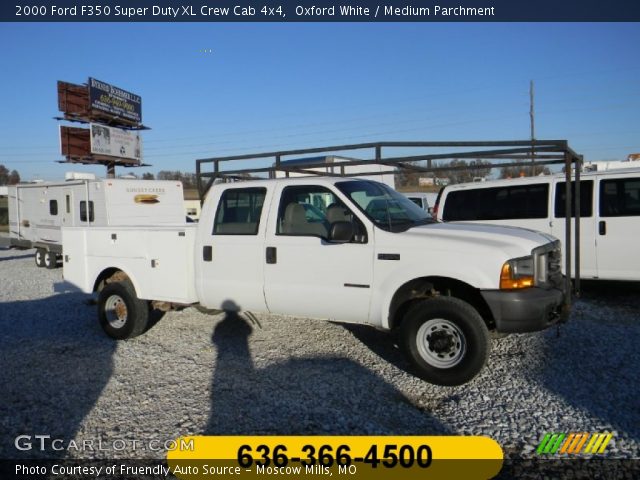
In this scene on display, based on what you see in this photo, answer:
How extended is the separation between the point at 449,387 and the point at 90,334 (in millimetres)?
4897

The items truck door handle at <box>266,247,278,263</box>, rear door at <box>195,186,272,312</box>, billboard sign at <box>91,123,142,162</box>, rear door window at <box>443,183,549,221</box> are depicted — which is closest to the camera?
truck door handle at <box>266,247,278,263</box>

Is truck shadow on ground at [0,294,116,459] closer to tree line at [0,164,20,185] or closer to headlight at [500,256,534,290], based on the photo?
headlight at [500,256,534,290]

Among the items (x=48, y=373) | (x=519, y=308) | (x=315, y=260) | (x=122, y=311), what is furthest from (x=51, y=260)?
(x=519, y=308)

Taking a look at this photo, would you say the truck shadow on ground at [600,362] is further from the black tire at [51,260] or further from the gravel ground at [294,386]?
the black tire at [51,260]

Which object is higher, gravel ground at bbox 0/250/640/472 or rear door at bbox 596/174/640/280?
rear door at bbox 596/174/640/280

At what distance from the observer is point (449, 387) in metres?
4.54

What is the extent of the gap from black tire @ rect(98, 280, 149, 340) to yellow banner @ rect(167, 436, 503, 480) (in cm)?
288

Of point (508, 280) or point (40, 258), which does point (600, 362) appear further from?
point (40, 258)

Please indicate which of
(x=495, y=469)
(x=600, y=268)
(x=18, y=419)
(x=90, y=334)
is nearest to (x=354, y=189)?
(x=495, y=469)

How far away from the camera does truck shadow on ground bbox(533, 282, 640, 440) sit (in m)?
4.02

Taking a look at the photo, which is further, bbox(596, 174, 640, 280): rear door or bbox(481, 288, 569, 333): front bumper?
bbox(596, 174, 640, 280): rear door

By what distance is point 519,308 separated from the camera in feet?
13.6

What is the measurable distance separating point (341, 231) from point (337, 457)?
1999 mm

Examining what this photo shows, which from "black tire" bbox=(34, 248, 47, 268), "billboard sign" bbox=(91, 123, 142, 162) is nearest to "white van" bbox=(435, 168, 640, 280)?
"black tire" bbox=(34, 248, 47, 268)
